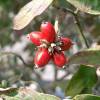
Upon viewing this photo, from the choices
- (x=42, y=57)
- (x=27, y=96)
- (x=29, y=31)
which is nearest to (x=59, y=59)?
(x=42, y=57)

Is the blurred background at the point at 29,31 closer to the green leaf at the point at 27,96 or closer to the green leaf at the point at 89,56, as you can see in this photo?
the green leaf at the point at 89,56

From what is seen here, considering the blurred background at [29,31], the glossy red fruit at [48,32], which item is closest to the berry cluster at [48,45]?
the glossy red fruit at [48,32]

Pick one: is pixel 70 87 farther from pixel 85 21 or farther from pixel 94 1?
pixel 85 21

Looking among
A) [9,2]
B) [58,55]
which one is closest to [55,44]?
[58,55]

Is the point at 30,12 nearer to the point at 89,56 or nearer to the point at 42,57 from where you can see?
the point at 42,57

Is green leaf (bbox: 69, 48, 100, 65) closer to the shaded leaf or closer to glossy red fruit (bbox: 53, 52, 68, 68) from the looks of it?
glossy red fruit (bbox: 53, 52, 68, 68)

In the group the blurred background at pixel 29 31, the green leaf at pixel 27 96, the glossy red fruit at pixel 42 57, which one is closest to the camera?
the green leaf at pixel 27 96
